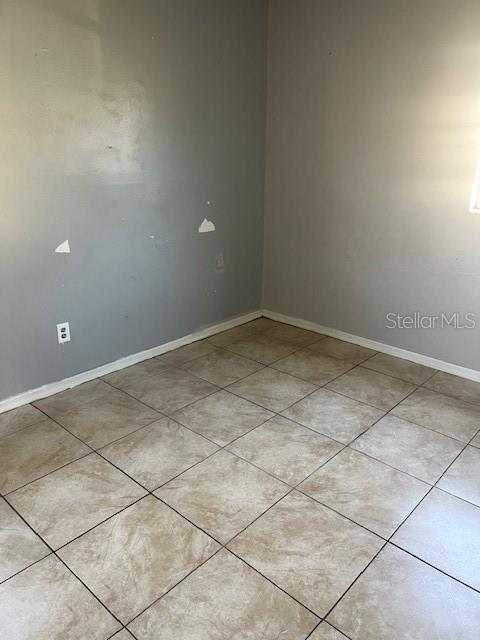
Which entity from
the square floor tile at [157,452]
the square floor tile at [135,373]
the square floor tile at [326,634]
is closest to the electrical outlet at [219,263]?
the square floor tile at [135,373]

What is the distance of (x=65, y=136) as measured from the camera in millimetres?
2428

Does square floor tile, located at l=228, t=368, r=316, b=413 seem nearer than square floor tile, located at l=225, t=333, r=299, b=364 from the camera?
Yes

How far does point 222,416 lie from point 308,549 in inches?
36.9

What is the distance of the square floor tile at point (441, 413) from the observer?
7.81ft

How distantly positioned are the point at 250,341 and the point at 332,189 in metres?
1.22

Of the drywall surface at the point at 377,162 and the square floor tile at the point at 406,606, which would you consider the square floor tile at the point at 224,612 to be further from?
the drywall surface at the point at 377,162

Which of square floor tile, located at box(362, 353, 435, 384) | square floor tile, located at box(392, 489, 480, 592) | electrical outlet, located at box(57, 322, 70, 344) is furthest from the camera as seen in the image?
square floor tile, located at box(362, 353, 435, 384)

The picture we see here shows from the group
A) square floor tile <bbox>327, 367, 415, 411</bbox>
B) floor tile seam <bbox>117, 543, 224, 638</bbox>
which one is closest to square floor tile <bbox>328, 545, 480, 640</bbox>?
floor tile seam <bbox>117, 543, 224, 638</bbox>

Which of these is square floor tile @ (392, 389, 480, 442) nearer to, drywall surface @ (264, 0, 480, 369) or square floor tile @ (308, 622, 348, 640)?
drywall surface @ (264, 0, 480, 369)

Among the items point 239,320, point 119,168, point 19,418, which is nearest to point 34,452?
point 19,418

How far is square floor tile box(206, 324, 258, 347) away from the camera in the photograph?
3.44 metres

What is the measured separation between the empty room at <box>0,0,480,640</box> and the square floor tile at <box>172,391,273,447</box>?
17 mm

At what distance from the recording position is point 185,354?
10.6 feet

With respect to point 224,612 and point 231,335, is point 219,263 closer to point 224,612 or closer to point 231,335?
point 231,335
